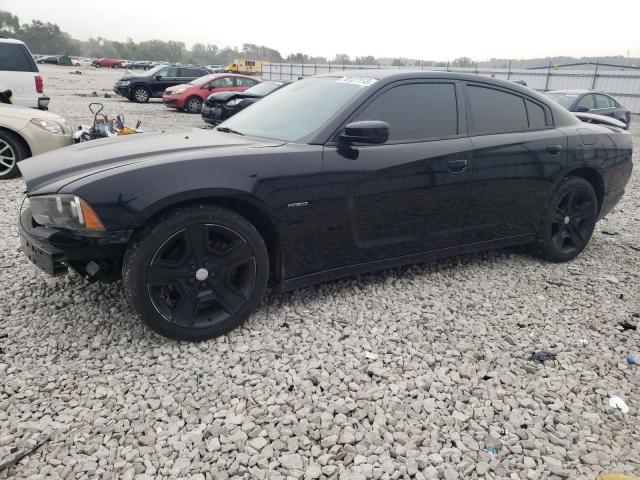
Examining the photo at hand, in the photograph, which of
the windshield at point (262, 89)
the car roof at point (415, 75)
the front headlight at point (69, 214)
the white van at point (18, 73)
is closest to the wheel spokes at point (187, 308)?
the front headlight at point (69, 214)

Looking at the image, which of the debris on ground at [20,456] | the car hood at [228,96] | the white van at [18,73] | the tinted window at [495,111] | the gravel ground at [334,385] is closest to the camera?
the debris on ground at [20,456]

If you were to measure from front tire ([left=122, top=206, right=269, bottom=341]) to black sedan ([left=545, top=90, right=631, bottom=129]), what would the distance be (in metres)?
10.4

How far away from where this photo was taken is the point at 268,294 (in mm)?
3451

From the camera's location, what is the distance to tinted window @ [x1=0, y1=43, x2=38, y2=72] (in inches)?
360

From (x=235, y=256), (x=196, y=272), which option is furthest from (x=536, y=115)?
(x=196, y=272)

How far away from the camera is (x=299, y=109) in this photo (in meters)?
3.42

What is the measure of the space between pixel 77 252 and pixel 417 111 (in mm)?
2345

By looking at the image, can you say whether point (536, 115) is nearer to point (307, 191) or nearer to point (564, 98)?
point (307, 191)

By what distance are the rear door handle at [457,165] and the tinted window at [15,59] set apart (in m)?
9.19

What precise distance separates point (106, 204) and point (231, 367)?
1.06 meters

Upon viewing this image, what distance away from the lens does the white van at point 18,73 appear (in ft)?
29.9

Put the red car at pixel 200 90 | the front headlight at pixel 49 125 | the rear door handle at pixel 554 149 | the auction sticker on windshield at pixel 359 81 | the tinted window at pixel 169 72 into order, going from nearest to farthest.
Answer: the auction sticker on windshield at pixel 359 81 → the rear door handle at pixel 554 149 → the front headlight at pixel 49 125 → the red car at pixel 200 90 → the tinted window at pixel 169 72

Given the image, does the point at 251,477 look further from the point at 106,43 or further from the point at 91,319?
the point at 106,43

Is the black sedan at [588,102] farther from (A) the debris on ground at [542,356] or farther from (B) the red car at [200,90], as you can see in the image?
(A) the debris on ground at [542,356]
